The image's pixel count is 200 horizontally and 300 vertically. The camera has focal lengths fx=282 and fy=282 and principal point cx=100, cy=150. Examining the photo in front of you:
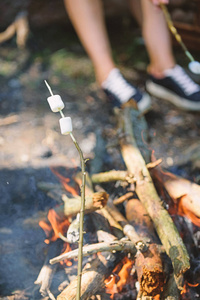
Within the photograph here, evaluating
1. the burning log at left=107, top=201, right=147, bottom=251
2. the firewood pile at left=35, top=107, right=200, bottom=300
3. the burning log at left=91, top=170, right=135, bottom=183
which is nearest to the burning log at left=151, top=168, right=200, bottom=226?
the firewood pile at left=35, top=107, right=200, bottom=300

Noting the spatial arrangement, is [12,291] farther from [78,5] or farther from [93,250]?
[78,5]

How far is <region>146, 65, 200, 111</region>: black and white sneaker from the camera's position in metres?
2.63

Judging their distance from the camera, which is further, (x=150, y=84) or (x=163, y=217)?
(x=150, y=84)

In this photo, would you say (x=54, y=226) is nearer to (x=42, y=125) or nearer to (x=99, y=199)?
(x=99, y=199)

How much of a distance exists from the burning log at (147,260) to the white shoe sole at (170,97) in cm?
154

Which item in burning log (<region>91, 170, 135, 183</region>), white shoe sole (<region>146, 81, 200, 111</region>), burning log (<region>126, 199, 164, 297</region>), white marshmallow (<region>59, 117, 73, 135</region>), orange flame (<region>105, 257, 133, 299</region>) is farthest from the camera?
white shoe sole (<region>146, 81, 200, 111</region>)

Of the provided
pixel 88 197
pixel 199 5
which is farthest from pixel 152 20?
pixel 88 197

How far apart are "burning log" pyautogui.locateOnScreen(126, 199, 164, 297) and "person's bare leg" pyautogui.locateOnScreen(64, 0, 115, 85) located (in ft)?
4.94

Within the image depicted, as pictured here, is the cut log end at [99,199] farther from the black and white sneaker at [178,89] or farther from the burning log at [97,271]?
the black and white sneaker at [178,89]

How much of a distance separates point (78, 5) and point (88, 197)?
5.96 ft

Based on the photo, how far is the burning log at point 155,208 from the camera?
1245 millimetres

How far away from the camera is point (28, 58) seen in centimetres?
359

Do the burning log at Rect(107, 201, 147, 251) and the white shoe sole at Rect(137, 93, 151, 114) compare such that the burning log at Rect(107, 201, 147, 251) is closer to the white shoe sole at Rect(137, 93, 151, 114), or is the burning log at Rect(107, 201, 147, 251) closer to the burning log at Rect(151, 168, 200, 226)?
the burning log at Rect(151, 168, 200, 226)

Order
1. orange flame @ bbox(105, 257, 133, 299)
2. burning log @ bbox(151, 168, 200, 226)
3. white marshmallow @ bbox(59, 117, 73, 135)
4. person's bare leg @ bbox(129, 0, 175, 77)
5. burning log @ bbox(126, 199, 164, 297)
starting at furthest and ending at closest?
person's bare leg @ bbox(129, 0, 175, 77) → burning log @ bbox(151, 168, 200, 226) → orange flame @ bbox(105, 257, 133, 299) → burning log @ bbox(126, 199, 164, 297) → white marshmallow @ bbox(59, 117, 73, 135)
